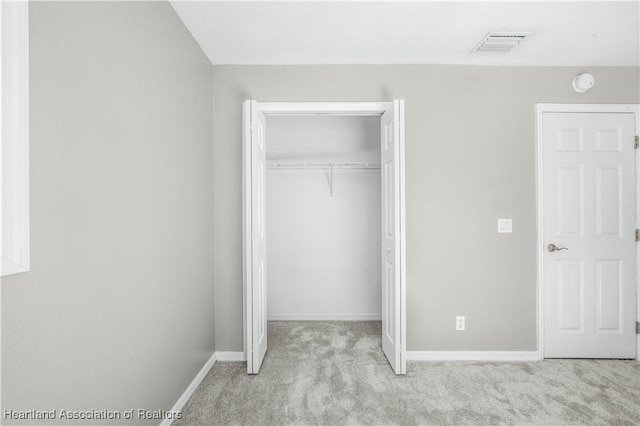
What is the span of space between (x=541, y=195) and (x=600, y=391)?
1528 mm

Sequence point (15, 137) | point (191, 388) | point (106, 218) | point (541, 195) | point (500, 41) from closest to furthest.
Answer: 1. point (15, 137)
2. point (106, 218)
3. point (191, 388)
4. point (500, 41)
5. point (541, 195)

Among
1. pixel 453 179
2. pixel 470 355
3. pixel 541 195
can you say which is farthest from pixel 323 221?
pixel 541 195

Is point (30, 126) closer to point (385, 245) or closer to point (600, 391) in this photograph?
point (385, 245)

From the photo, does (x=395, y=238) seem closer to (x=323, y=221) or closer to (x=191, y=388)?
(x=323, y=221)

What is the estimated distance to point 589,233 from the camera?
9.68 ft

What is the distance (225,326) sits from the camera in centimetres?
298

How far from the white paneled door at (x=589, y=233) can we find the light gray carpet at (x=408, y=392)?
0.22 m

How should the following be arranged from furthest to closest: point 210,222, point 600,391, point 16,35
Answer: point 210,222
point 600,391
point 16,35

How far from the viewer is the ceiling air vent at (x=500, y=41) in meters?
2.44

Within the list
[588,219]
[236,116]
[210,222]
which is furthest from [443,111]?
[210,222]

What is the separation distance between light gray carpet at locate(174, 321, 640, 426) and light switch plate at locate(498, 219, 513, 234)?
112 centimetres

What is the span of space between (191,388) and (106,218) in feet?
4.93

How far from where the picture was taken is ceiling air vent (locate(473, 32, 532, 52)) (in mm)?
2441

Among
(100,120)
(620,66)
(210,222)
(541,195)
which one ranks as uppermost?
(620,66)
